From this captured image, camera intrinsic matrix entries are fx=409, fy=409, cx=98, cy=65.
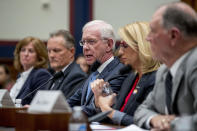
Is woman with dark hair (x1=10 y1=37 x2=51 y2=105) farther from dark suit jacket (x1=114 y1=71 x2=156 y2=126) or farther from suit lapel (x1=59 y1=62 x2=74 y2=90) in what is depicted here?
dark suit jacket (x1=114 y1=71 x2=156 y2=126)

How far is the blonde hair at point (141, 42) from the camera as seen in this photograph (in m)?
2.63

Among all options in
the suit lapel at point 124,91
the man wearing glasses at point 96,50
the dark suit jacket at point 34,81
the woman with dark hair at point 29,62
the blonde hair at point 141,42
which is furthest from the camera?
the woman with dark hair at point 29,62

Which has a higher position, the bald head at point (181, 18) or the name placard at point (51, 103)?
the bald head at point (181, 18)

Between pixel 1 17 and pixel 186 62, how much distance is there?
19.5ft

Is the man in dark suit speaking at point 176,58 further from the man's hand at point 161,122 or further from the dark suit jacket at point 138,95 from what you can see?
the dark suit jacket at point 138,95

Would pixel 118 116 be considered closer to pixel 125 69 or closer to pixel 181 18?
pixel 125 69

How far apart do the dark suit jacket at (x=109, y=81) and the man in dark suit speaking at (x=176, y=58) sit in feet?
3.04

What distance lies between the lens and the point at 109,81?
121 inches

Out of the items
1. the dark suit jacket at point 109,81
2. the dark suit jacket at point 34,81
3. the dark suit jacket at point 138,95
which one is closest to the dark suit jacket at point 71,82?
the dark suit jacket at point 109,81

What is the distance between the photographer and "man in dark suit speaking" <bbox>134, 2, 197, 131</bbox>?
1.89m

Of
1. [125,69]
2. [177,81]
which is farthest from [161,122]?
[125,69]

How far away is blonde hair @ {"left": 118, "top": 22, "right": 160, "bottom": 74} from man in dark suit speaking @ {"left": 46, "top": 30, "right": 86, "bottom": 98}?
3.53ft

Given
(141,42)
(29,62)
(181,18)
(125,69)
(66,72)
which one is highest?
(181,18)

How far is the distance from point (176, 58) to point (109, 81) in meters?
1.13
